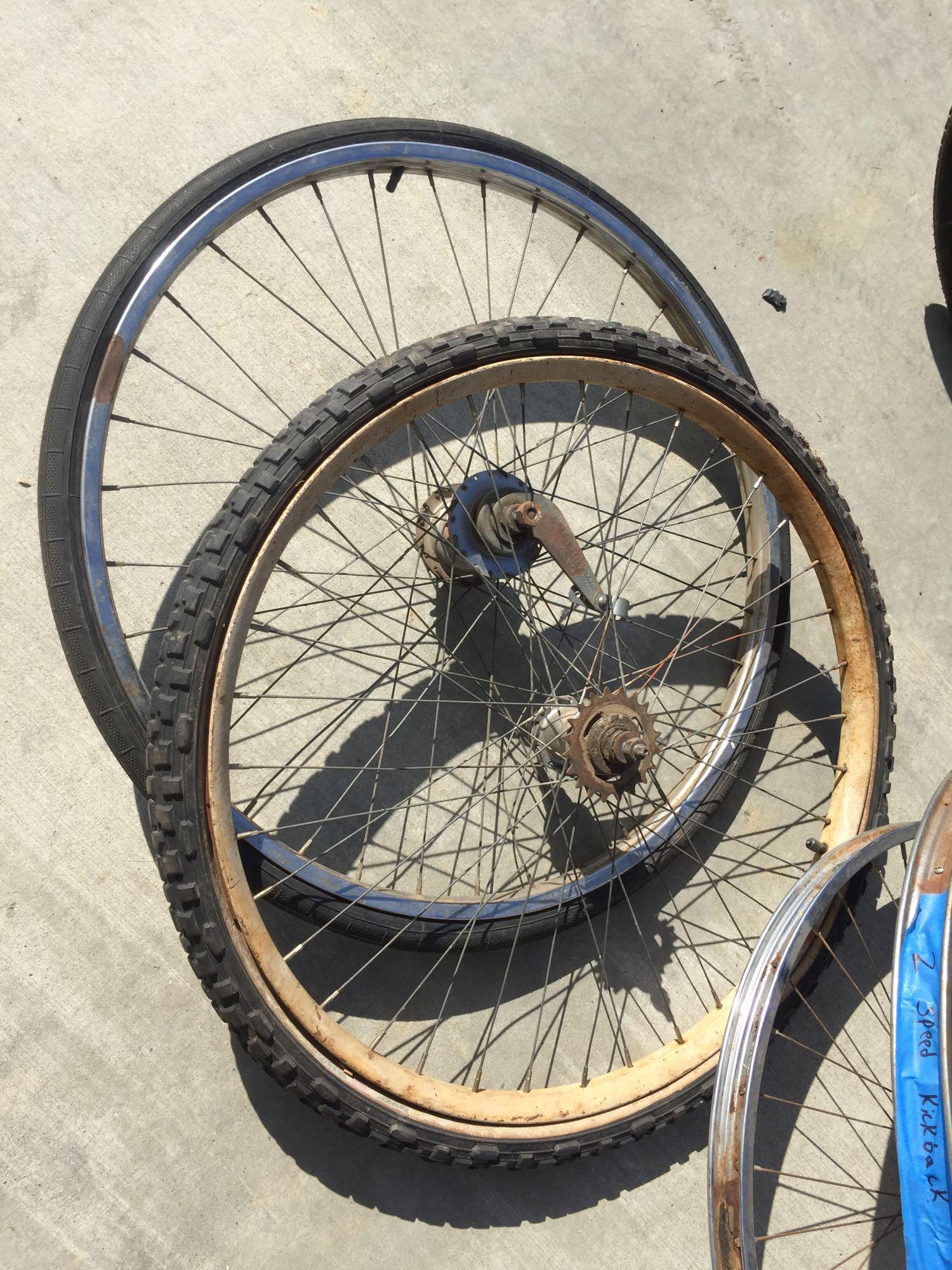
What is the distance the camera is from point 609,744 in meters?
1.79

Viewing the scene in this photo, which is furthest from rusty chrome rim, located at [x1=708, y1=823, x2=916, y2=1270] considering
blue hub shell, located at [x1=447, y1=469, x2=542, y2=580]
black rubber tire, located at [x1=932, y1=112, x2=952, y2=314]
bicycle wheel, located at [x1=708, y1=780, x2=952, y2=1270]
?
black rubber tire, located at [x1=932, y1=112, x2=952, y2=314]

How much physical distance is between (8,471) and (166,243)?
664mm

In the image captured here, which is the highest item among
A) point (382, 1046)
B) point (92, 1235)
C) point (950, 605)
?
point (950, 605)

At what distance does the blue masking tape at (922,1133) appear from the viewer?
147 centimetres

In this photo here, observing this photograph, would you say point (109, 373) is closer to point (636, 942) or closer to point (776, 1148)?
point (636, 942)

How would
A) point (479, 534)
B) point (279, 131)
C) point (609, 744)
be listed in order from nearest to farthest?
1. point (609, 744)
2. point (479, 534)
3. point (279, 131)

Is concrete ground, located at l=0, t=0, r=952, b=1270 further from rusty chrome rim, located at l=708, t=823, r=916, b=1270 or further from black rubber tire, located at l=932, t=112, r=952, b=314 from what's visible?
rusty chrome rim, located at l=708, t=823, r=916, b=1270

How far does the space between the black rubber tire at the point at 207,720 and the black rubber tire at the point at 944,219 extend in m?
1.23

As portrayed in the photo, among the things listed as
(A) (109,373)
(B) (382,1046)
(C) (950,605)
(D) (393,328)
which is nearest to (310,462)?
(A) (109,373)

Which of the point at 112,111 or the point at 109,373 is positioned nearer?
the point at 109,373

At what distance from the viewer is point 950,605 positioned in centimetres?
254

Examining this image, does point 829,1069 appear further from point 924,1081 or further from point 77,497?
point 77,497

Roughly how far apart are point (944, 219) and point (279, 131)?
174 centimetres

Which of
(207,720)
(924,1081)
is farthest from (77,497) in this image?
(924,1081)
